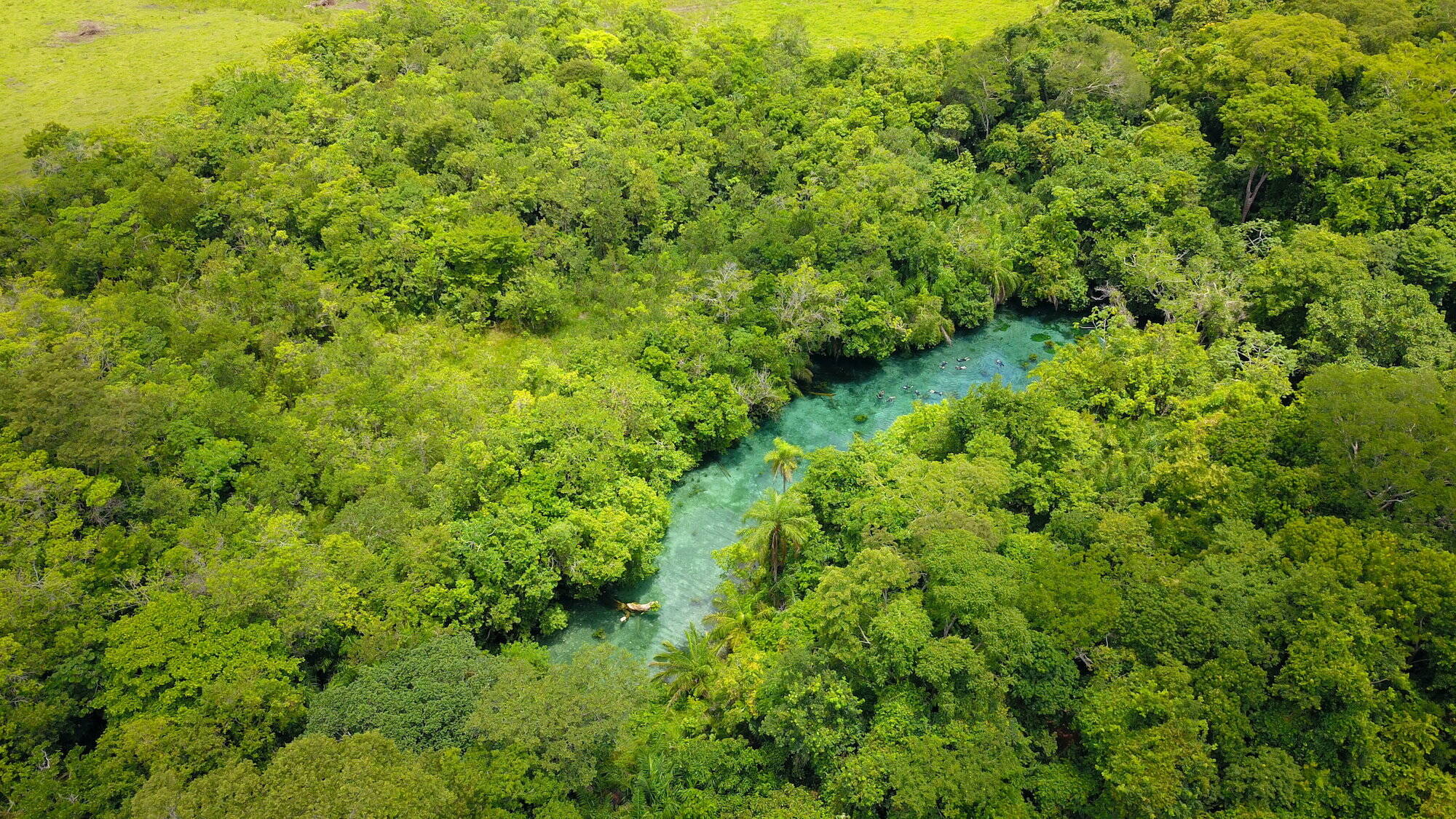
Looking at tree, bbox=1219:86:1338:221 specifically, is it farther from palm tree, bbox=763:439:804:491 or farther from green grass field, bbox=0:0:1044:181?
palm tree, bbox=763:439:804:491

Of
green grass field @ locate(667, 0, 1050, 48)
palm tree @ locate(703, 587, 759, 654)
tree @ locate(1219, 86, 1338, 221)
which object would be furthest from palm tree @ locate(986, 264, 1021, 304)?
green grass field @ locate(667, 0, 1050, 48)

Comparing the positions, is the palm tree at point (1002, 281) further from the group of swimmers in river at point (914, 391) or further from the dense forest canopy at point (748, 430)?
the group of swimmers in river at point (914, 391)

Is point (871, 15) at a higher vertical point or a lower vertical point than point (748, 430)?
higher

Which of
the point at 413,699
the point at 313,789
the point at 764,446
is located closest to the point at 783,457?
the point at 764,446

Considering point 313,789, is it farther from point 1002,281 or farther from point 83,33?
point 83,33

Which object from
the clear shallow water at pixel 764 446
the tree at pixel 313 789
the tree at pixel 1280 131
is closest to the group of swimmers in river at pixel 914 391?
the clear shallow water at pixel 764 446

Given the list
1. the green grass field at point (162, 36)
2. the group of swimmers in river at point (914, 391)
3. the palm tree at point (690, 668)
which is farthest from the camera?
the green grass field at point (162, 36)
